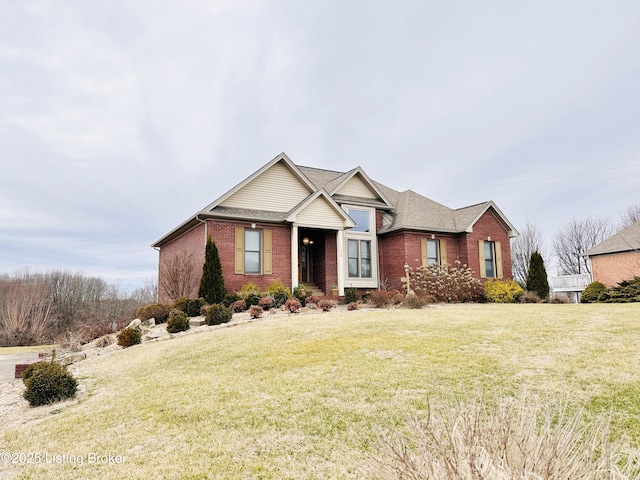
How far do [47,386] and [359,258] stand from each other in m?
16.1

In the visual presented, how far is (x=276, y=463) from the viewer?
4.24 metres

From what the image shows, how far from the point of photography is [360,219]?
875 inches

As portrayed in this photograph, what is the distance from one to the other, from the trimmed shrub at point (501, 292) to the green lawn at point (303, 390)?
1059 centimetres

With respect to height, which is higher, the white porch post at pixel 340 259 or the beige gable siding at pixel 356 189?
the beige gable siding at pixel 356 189

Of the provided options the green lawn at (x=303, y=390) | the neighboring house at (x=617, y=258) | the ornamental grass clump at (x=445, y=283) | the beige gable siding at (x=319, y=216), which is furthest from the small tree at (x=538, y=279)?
the green lawn at (x=303, y=390)

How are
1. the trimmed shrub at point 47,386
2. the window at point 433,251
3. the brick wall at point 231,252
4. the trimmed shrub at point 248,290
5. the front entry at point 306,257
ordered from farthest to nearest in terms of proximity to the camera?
the window at point 433,251 < the front entry at point 306,257 < the brick wall at point 231,252 < the trimmed shrub at point 248,290 < the trimmed shrub at point 47,386

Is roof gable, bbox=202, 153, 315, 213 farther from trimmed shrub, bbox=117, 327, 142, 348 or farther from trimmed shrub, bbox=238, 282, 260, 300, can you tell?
trimmed shrub, bbox=117, 327, 142, 348

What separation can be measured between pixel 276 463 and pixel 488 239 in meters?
21.6

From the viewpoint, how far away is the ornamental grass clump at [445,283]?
20.0 m

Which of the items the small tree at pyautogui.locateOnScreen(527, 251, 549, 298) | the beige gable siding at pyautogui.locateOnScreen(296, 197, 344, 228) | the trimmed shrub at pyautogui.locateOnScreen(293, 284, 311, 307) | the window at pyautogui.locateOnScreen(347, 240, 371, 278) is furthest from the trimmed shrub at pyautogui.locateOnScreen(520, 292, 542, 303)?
the trimmed shrub at pyautogui.locateOnScreen(293, 284, 311, 307)

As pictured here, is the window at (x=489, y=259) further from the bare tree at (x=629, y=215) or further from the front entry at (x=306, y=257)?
the bare tree at (x=629, y=215)

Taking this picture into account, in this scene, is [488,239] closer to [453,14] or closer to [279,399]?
[453,14]

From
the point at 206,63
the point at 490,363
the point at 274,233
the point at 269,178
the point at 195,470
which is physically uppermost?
the point at 206,63

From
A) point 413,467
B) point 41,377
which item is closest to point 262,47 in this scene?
point 41,377
